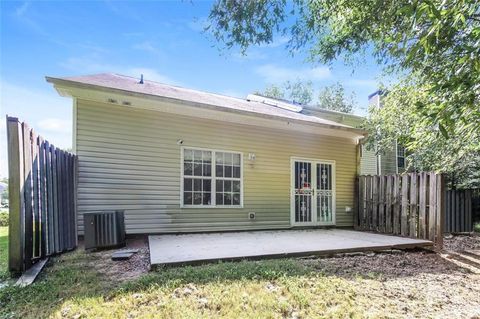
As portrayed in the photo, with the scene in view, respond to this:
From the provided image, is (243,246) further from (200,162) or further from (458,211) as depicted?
(458,211)

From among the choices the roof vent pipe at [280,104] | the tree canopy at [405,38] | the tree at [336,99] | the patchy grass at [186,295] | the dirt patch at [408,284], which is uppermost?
the tree at [336,99]

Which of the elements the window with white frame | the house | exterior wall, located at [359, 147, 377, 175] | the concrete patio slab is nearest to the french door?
the house

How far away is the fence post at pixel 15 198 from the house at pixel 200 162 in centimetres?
229

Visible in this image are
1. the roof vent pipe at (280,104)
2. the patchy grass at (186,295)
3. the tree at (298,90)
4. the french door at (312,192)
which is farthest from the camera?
the tree at (298,90)

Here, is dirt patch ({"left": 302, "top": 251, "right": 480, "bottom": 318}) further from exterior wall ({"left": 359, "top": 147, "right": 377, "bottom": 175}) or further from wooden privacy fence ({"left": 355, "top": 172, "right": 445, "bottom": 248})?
exterior wall ({"left": 359, "top": 147, "right": 377, "bottom": 175})

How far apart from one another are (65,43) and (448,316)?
30.4 ft

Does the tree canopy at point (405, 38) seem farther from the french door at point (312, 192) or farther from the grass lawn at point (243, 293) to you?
the french door at point (312, 192)

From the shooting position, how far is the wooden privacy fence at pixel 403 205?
6.20 m

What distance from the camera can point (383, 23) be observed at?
13.5 feet

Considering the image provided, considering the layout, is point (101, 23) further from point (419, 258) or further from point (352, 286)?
point (419, 258)

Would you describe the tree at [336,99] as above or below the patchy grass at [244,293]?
above

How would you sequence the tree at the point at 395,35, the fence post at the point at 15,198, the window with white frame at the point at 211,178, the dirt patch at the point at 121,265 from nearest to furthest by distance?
the tree at the point at 395,35, the fence post at the point at 15,198, the dirt patch at the point at 121,265, the window with white frame at the point at 211,178

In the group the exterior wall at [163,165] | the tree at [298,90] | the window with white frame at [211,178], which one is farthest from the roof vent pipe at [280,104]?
the tree at [298,90]

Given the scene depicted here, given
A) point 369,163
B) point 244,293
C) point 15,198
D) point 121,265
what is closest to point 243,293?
point 244,293
